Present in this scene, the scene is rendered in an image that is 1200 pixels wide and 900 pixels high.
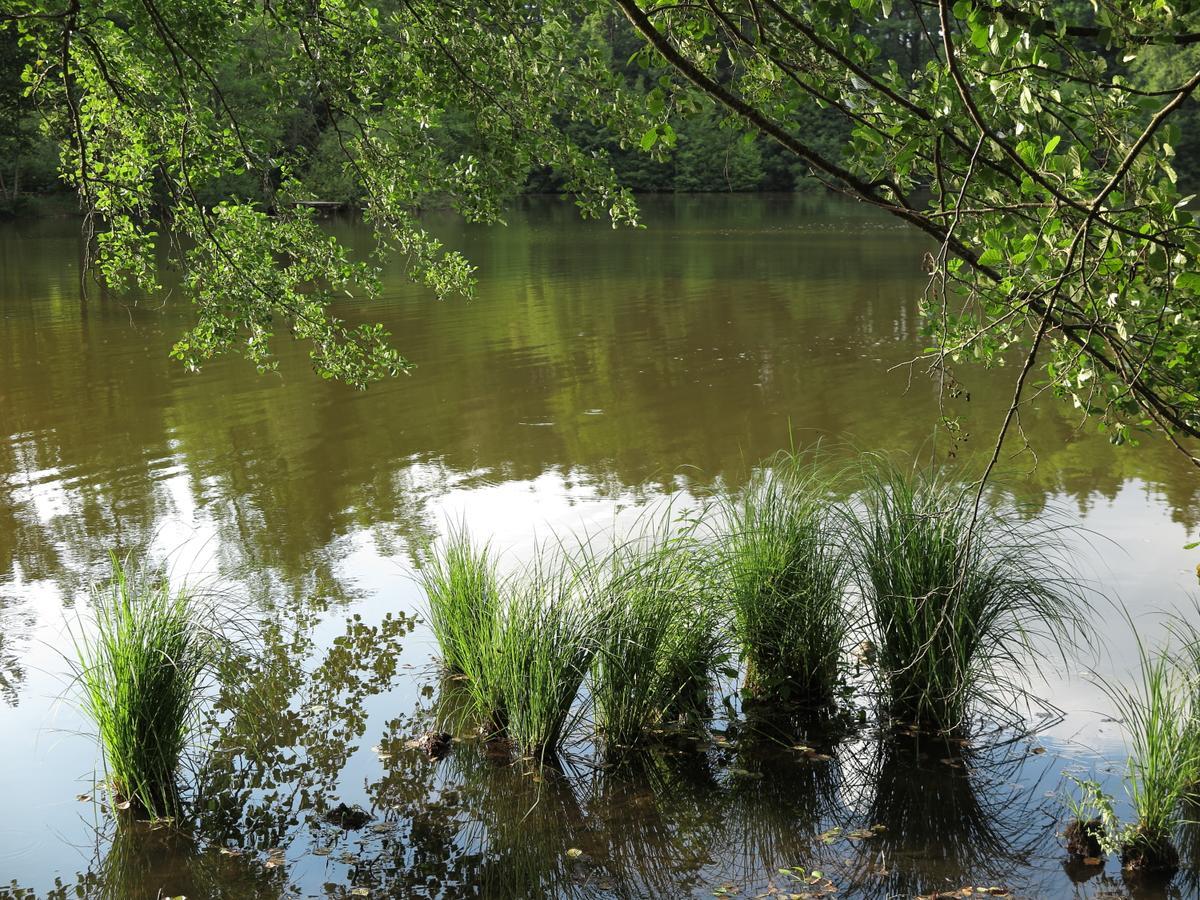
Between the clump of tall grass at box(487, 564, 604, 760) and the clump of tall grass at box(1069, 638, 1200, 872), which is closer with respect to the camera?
the clump of tall grass at box(1069, 638, 1200, 872)

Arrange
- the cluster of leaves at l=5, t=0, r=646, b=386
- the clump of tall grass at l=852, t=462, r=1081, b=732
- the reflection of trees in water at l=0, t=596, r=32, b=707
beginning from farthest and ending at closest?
1. the cluster of leaves at l=5, t=0, r=646, b=386
2. the reflection of trees in water at l=0, t=596, r=32, b=707
3. the clump of tall grass at l=852, t=462, r=1081, b=732

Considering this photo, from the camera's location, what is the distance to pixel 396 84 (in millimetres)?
6934

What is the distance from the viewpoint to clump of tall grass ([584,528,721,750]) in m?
5.27

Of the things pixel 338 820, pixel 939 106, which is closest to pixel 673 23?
pixel 939 106

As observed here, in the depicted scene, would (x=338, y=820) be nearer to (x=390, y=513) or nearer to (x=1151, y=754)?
(x=1151, y=754)

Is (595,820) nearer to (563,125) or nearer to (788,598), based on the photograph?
(788,598)

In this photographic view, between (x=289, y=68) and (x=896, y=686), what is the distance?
502cm

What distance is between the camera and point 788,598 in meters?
5.58

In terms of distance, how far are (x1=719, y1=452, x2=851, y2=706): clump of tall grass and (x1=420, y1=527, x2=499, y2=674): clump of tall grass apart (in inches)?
47.0

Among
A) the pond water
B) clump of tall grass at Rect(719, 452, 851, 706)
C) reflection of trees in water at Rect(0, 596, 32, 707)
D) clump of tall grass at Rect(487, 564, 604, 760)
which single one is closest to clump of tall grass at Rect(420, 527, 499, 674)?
A: clump of tall grass at Rect(487, 564, 604, 760)

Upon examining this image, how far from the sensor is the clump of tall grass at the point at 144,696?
4805 millimetres

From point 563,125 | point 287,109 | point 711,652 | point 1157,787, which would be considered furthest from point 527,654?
point 563,125

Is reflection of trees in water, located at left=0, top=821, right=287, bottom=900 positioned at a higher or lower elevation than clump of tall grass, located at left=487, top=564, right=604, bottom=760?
lower

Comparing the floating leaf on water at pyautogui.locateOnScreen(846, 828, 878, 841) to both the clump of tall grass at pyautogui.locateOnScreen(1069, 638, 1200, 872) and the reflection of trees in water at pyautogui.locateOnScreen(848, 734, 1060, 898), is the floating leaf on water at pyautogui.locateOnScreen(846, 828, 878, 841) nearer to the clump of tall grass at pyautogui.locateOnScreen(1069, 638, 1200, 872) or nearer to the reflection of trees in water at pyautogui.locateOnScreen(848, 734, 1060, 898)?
the reflection of trees in water at pyautogui.locateOnScreen(848, 734, 1060, 898)
